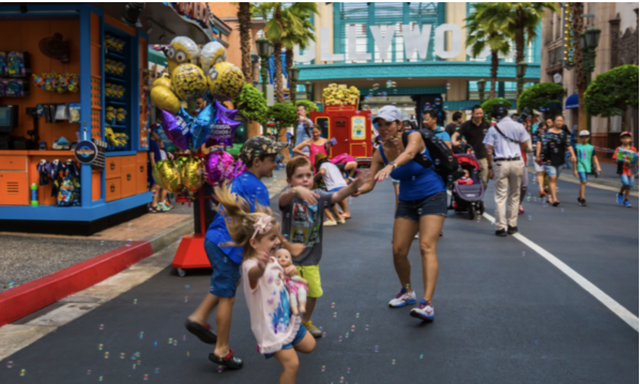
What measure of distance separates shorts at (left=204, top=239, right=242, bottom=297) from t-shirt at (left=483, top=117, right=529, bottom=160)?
662 cm

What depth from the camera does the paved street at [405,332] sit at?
411 centimetres

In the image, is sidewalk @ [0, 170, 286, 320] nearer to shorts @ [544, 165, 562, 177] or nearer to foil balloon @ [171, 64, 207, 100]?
foil balloon @ [171, 64, 207, 100]

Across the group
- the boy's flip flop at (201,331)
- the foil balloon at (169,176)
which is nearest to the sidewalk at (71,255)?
the foil balloon at (169,176)

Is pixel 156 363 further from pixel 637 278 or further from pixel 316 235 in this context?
pixel 637 278

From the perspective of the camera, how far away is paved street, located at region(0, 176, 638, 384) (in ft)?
13.5

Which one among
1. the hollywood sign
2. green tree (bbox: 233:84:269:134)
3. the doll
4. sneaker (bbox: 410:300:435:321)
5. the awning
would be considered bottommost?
sneaker (bbox: 410:300:435:321)

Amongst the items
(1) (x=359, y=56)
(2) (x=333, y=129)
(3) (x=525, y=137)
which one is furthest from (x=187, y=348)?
(1) (x=359, y=56)

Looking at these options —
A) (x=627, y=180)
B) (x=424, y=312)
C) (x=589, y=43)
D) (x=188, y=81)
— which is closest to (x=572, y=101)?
(x=589, y=43)

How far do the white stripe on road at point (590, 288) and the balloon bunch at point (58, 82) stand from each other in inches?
287

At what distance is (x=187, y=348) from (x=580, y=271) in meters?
4.63

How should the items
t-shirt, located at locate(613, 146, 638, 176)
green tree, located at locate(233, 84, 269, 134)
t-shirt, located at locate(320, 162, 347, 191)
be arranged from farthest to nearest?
green tree, located at locate(233, 84, 269, 134), t-shirt, located at locate(613, 146, 638, 176), t-shirt, located at locate(320, 162, 347, 191)

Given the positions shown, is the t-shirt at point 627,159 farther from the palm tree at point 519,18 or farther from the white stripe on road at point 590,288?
the palm tree at point 519,18

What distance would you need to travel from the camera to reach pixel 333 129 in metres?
26.5

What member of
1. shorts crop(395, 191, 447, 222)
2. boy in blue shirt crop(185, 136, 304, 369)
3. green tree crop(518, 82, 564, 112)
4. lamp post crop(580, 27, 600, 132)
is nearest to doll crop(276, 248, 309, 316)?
Result: boy in blue shirt crop(185, 136, 304, 369)
